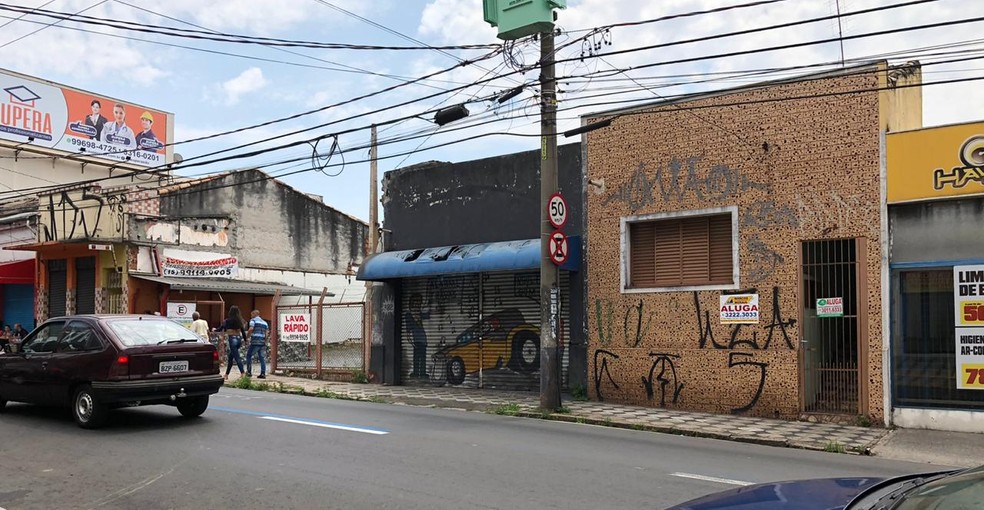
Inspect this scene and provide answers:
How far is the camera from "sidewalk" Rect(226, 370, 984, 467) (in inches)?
405

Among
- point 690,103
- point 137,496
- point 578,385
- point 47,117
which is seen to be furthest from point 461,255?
point 47,117

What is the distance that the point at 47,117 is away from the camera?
1282 inches

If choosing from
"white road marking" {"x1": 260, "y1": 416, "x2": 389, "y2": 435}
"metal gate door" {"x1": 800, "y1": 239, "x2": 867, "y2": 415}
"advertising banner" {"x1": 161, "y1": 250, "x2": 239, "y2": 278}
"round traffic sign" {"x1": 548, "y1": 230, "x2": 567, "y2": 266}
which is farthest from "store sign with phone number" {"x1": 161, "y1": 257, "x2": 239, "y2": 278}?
"metal gate door" {"x1": 800, "y1": 239, "x2": 867, "y2": 415}

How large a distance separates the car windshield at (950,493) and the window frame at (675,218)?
10727 mm

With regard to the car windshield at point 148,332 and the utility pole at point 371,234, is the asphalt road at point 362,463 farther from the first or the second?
the utility pole at point 371,234

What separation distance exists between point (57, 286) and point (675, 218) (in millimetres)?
23527

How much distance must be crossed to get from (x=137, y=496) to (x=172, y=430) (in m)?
3.63

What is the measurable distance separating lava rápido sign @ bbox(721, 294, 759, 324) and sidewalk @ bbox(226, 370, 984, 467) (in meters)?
1.64

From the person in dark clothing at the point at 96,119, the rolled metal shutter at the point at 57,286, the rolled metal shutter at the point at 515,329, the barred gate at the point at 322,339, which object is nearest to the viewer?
the rolled metal shutter at the point at 515,329

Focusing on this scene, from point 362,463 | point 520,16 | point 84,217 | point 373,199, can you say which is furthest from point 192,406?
point 84,217

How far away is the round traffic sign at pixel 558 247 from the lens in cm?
1356

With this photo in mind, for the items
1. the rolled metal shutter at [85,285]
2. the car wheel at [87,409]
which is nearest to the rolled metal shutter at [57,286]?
the rolled metal shutter at [85,285]

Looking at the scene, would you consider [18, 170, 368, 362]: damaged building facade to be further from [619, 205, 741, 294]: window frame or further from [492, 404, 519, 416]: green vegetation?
[619, 205, 741, 294]: window frame

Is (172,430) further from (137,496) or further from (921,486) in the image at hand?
(921,486)
